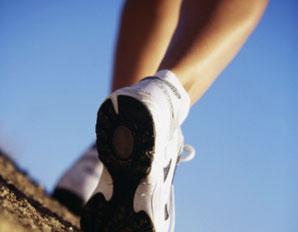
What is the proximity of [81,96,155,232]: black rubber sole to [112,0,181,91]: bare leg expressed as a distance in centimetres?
60

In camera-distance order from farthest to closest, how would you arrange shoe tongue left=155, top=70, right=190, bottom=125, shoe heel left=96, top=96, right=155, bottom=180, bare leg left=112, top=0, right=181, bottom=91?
bare leg left=112, top=0, right=181, bottom=91 < shoe tongue left=155, top=70, right=190, bottom=125 < shoe heel left=96, top=96, right=155, bottom=180

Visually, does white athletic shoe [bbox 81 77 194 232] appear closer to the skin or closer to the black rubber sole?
the black rubber sole

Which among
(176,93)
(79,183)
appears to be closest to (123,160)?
(176,93)

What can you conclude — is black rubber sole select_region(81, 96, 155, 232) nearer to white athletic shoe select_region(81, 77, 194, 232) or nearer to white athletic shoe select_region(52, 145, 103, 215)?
white athletic shoe select_region(81, 77, 194, 232)

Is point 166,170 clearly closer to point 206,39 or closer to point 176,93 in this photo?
point 176,93

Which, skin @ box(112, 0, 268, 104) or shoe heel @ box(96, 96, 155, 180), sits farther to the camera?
skin @ box(112, 0, 268, 104)

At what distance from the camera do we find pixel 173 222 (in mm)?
1187

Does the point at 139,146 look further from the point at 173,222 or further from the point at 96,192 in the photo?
the point at 173,222

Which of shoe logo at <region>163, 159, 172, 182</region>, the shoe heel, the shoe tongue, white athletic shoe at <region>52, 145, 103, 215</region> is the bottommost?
white athletic shoe at <region>52, 145, 103, 215</region>

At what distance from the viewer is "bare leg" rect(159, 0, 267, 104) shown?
1196mm

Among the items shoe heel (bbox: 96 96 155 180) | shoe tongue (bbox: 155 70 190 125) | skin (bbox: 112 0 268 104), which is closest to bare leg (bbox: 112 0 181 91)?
skin (bbox: 112 0 268 104)

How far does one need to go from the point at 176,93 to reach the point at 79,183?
682 millimetres

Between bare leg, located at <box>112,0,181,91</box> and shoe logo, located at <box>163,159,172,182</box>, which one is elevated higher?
bare leg, located at <box>112,0,181,91</box>

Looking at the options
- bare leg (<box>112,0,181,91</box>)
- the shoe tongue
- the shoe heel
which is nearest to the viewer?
the shoe heel
